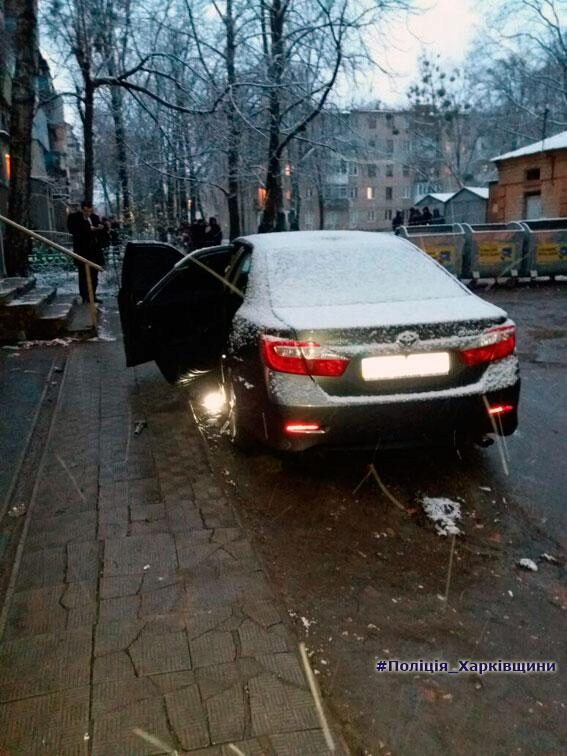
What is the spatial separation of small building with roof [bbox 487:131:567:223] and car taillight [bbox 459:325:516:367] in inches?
926

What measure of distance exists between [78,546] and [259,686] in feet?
4.68

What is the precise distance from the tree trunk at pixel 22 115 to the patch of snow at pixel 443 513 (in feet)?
35.2

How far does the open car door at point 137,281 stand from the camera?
5828 mm

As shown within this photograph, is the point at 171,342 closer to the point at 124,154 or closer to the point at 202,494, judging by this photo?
the point at 202,494

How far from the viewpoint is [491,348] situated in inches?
138

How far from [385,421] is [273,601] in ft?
3.96

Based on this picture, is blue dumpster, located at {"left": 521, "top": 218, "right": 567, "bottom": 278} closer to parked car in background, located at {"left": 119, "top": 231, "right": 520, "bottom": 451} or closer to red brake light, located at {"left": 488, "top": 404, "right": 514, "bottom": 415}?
parked car in background, located at {"left": 119, "top": 231, "right": 520, "bottom": 451}

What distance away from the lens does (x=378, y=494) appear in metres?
3.74

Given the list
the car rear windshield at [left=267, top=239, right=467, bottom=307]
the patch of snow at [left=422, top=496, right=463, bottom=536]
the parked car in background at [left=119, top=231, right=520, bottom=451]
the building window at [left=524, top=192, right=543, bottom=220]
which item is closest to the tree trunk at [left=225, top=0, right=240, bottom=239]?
Answer: the building window at [left=524, top=192, right=543, bottom=220]

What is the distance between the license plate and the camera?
10.9ft

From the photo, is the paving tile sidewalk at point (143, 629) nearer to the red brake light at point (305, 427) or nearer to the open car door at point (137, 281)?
the red brake light at point (305, 427)

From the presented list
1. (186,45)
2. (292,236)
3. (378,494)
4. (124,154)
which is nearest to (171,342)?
(292,236)

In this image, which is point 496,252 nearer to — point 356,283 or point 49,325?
point 49,325

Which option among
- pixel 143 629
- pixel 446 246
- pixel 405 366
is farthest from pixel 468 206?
pixel 143 629
